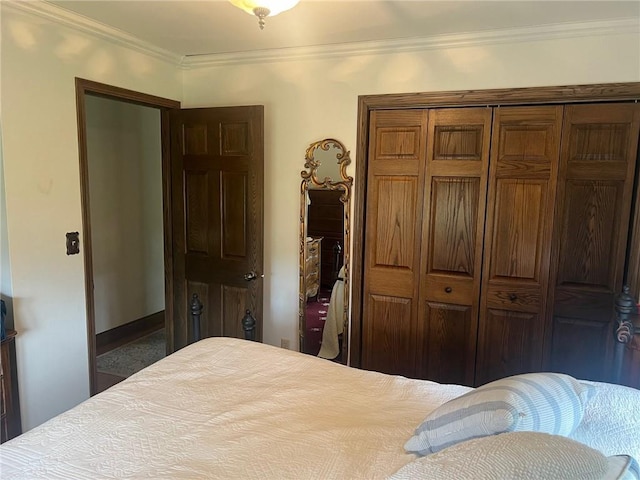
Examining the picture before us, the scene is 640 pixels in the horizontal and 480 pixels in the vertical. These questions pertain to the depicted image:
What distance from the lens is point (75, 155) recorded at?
8.61ft

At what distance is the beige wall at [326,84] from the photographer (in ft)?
8.28

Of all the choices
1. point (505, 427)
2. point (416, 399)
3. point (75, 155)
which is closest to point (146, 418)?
point (416, 399)

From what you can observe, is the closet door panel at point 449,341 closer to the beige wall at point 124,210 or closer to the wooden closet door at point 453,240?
the wooden closet door at point 453,240

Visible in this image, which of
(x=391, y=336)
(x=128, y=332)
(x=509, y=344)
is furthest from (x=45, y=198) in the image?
(x=509, y=344)

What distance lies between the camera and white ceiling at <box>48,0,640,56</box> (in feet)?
7.39

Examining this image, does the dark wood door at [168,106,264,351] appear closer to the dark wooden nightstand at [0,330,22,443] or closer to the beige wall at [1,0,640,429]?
the beige wall at [1,0,640,429]

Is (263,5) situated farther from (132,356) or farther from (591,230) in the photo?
(132,356)

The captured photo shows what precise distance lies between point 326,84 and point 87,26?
1.48 metres

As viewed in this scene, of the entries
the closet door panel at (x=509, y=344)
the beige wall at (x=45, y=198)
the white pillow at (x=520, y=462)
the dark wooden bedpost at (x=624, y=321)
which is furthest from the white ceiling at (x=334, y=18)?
the white pillow at (x=520, y=462)

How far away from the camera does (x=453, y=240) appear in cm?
289

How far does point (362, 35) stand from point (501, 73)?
34.0 inches

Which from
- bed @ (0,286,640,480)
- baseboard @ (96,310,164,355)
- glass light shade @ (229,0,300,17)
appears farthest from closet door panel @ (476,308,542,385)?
baseboard @ (96,310,164,355)

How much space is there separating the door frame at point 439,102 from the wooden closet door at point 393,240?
0.04 m

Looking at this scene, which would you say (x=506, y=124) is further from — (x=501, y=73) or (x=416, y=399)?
(x=416, y=399)
